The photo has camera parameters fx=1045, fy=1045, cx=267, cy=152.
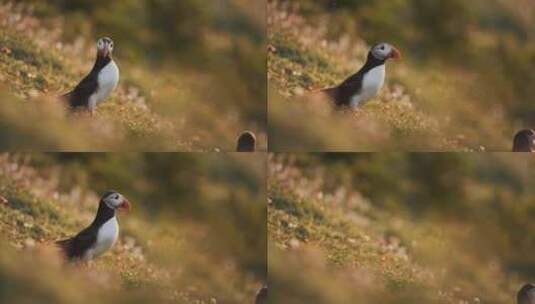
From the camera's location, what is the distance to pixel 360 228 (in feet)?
10.7

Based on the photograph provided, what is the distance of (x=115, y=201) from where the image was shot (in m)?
3.24

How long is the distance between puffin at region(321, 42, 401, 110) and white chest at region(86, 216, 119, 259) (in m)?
0.78

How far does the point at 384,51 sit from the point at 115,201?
37.8 inches

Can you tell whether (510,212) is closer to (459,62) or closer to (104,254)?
(459,62)

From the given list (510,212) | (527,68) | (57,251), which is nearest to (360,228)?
(510,212)

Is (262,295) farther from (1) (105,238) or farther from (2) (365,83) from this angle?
(2) (365,83)

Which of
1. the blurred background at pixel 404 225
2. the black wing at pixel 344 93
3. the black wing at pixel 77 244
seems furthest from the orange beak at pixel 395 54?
the black wing at pixel 77 244

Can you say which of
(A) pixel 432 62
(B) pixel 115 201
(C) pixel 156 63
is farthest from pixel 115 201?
(A) pixel 432 62

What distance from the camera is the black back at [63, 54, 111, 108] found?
10.6 feet

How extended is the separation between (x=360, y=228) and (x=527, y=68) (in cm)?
73

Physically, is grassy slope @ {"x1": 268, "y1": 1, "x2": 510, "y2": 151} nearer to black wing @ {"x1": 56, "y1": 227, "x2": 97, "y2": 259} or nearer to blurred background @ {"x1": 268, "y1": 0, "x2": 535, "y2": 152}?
blurred background @ {"x1": 268, "y1": 0, "x2": 535, "y2": 152}

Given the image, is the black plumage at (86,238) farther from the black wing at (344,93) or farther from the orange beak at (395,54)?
the orange beak at (395,54)

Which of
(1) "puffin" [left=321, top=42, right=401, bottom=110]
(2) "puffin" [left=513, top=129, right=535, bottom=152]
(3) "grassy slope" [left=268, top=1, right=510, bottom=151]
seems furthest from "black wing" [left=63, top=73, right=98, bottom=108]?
(2) "puffin" [left=513, top=129, right=535, bottom=152]

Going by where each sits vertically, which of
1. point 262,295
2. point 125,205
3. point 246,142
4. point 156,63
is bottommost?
point 262,295
